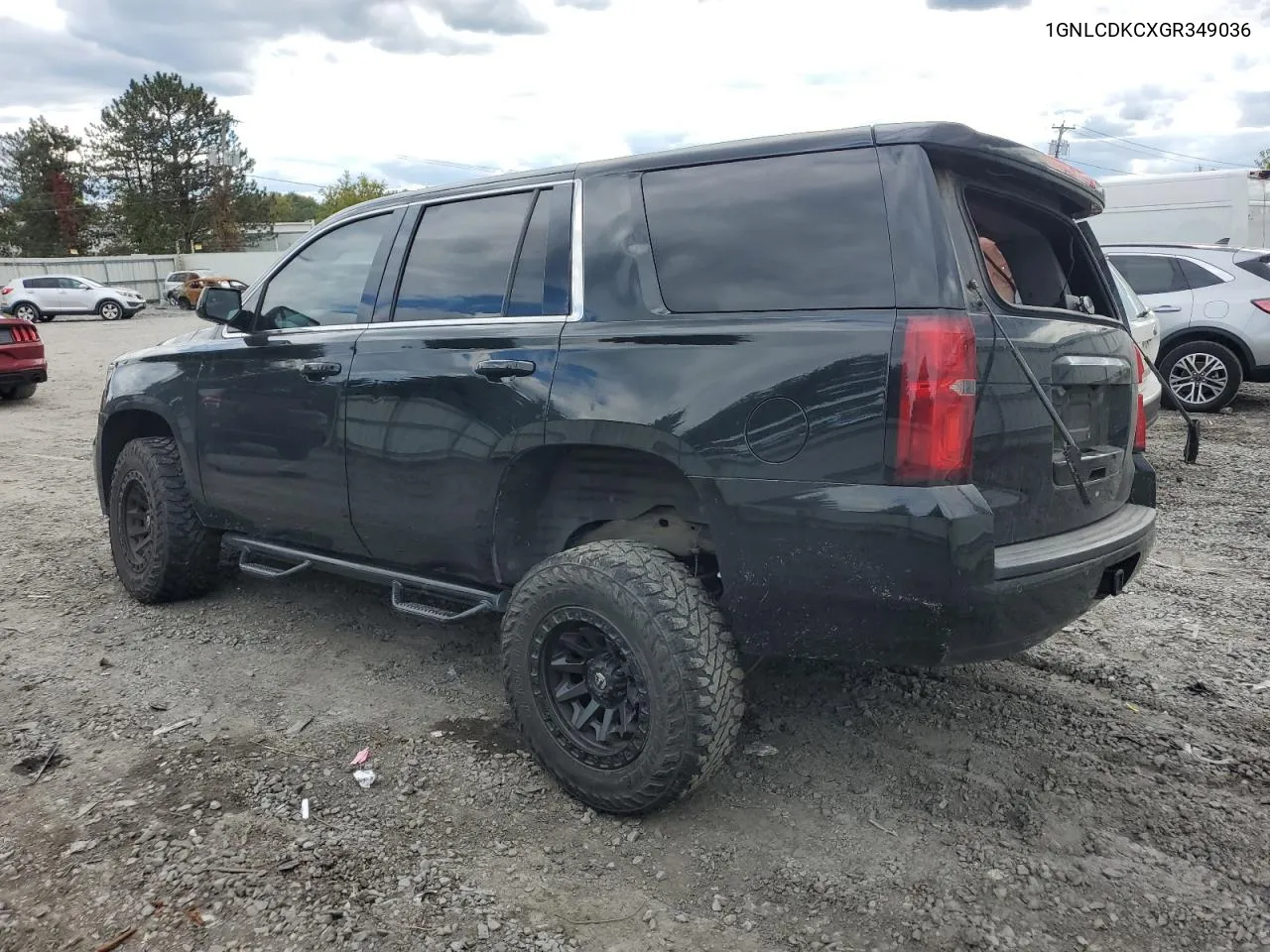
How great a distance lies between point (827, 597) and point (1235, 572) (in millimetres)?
3651

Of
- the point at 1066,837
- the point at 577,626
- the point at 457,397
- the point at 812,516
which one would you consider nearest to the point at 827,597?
the point at 812,516

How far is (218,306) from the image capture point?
4406mm

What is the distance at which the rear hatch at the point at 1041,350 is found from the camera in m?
2.65

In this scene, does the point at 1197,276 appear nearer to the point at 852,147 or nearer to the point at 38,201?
the point at 852,147

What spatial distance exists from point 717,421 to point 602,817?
1244 mm

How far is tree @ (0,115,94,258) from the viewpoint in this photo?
6419 centimetres

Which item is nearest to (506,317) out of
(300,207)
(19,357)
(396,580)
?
(396,580)

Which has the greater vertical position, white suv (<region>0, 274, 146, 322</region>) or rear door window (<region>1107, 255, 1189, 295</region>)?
rear door window (<region>1107, 255, 1189, 295</region>)

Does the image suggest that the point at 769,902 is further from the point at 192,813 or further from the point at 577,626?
the point at 192,813

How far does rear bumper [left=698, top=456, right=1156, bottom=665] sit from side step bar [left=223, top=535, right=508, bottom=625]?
1.05 m

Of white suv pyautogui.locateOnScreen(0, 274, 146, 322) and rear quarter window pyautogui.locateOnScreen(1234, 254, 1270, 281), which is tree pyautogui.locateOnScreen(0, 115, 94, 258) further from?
rear quarter window pyautogui.locateOnScreen(1234, 254, 1270, 281)

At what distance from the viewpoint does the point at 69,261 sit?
44062 mm

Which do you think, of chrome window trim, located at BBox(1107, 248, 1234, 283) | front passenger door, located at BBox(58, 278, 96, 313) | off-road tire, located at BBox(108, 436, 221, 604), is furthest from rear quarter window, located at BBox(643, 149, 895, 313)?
front passenger door, located at BBox(58, 278, 96, 313)

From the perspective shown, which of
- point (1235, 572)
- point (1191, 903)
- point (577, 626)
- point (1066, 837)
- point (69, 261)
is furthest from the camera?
point (69, 261)
